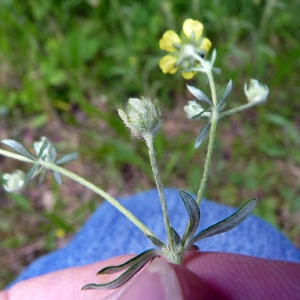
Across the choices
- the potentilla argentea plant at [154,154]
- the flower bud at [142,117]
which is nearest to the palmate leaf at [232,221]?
the potentilla argentea plant at [154,154]

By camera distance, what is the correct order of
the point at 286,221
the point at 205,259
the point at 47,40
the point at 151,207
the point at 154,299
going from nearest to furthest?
the point at 154,299, the point at 205,259, the point at 151,207, the point at 286,221, the point at 47,40

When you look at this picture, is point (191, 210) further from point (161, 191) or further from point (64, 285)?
point (64, 285)

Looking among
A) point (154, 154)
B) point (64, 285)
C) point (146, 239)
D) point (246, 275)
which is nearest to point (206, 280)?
point (246, 275)

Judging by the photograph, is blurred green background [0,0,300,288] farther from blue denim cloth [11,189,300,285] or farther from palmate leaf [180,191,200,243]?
palmate leaf [180,191,200,243]

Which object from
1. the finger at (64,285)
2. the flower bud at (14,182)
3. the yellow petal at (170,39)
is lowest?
the finger at (64,285)

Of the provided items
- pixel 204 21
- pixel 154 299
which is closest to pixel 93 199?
pixel 204 21

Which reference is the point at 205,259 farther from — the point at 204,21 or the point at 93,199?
the point at 204,21

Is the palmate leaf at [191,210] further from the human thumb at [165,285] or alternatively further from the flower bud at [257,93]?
the flower bud at [257,93]
